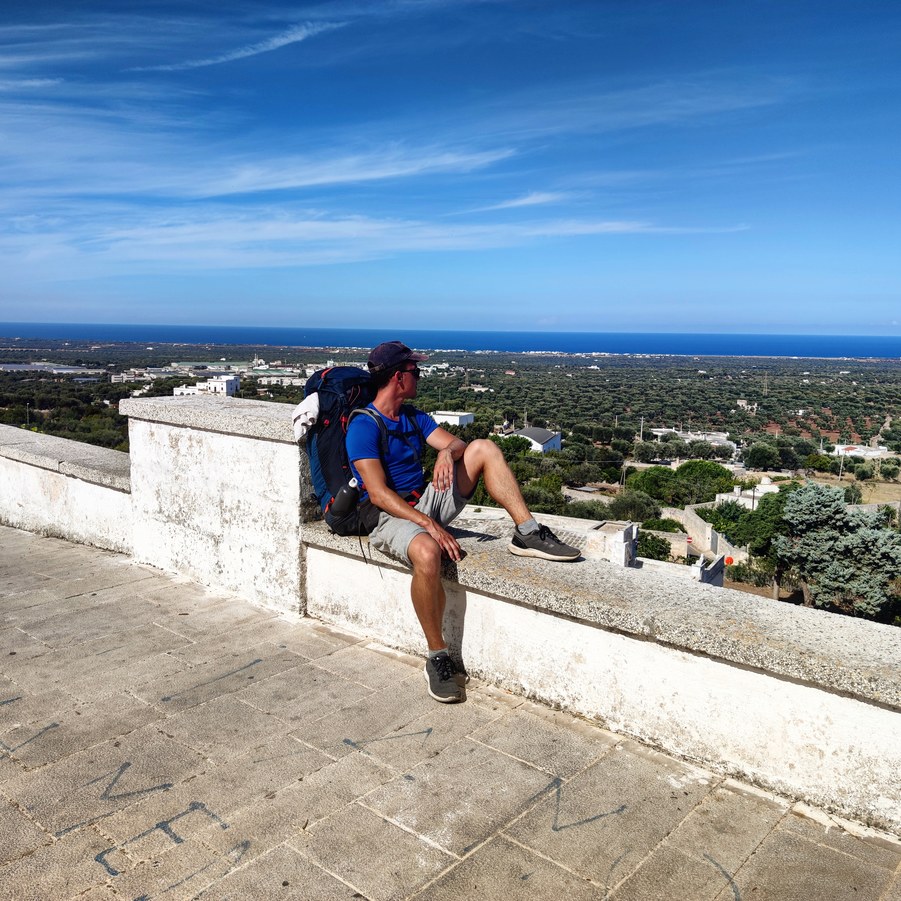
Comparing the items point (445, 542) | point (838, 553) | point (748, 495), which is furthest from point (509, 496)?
point (748, 495)

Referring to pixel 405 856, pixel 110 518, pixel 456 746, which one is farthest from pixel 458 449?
pixel 110 518

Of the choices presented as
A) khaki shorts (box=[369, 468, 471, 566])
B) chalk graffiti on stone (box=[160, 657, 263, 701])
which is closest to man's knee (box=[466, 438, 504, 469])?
Answer: khaki shorts (box=[369, 468, 471, 566])

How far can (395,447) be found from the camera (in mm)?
2998

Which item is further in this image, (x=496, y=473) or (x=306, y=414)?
(x=306, y=414)

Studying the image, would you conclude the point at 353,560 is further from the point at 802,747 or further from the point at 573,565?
the point at 802,747

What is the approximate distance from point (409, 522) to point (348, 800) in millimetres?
1023

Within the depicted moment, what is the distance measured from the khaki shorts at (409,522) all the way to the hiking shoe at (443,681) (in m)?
0.36

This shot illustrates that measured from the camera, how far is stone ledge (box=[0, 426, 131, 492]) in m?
4.47

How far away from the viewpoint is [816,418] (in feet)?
236

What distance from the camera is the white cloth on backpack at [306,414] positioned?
304cm

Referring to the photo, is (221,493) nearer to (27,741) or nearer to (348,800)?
(27,741)

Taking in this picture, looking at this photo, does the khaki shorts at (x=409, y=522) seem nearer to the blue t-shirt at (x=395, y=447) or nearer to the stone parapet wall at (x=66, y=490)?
the blue t-shirt at (x=395, y=447)

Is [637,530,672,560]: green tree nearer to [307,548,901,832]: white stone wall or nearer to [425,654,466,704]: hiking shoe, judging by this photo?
[307,548,901,832]: white stone wall

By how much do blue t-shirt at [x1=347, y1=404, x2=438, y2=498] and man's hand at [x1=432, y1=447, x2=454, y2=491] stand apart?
0.55 ft
